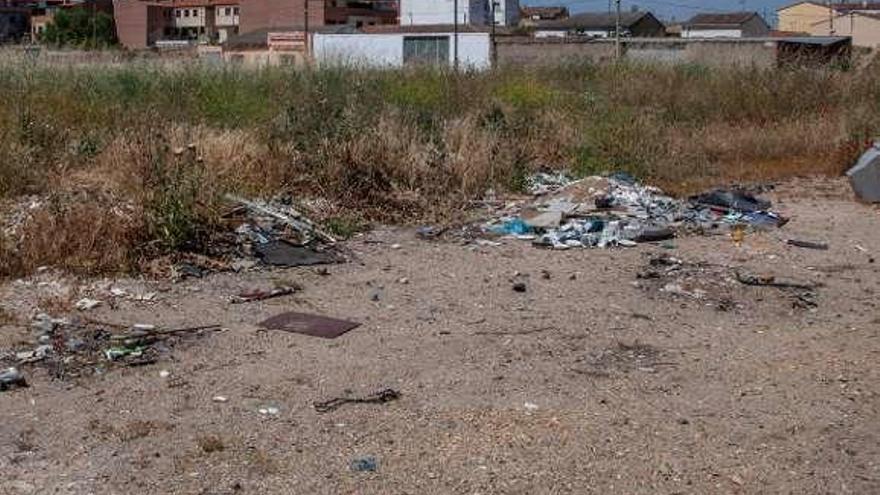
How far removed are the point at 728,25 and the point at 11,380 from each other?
67639mm

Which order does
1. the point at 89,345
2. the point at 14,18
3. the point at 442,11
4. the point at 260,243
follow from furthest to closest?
the point at 14,18
the point at 442,11
the point at 260,243
the point at 89,345

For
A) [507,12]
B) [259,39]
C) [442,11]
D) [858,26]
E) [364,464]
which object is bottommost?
[364,464]

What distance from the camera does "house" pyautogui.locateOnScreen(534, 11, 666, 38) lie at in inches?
2453

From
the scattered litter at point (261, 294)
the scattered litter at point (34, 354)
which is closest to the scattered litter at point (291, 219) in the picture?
the scattered litter at point (261, 294)

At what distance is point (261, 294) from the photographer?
6.97 metres

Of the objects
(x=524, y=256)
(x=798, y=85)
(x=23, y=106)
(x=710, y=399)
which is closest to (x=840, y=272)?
(x=524, y=256)

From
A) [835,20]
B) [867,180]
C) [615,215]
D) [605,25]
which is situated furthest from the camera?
[605,25]

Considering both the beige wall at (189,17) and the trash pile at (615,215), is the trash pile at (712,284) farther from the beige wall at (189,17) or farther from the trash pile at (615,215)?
the beige wall at (189,17)

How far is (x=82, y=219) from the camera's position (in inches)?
293

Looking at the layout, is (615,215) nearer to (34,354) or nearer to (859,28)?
(34,354)

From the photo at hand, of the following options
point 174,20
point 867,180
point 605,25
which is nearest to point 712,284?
point 867,180

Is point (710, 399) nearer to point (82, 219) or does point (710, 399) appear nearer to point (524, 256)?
point (524, 256)

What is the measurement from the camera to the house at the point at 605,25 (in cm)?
6231

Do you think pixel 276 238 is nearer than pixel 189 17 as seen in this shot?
Yes
